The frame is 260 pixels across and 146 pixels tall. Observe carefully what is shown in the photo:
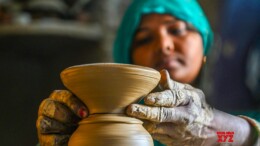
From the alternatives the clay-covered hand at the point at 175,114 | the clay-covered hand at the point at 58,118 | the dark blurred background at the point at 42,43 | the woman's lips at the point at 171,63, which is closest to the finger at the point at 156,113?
the clay-covered hand at the point at 175,114

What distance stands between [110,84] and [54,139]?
0.17 meters

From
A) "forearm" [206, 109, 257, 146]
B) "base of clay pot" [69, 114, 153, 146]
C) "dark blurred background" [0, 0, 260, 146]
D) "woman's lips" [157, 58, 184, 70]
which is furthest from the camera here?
"dark blurred background" [0, 0, 260, 146]

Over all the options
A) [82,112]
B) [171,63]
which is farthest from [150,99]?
[171,63]

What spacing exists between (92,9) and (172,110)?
221 centimetres

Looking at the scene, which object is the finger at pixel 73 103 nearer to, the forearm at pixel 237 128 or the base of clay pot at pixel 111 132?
the base of clay pot at pixel 111 132

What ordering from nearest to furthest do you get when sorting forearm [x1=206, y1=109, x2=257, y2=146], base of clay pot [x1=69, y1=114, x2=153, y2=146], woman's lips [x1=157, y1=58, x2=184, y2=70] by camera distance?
1. base of clay pot [x1=69, y1=114, x2=153, y2=146]
2. forearm [x1=206, y1=109, x2=257, y2=146]
3. woman's lips [x1=157, y1=58, x2=184, y2=70]

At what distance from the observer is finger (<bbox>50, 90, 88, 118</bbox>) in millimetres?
824

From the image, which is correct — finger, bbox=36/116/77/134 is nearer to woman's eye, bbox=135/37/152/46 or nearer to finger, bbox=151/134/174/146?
finger, bbox=151/134/174/146

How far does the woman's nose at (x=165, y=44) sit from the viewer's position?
124 cm

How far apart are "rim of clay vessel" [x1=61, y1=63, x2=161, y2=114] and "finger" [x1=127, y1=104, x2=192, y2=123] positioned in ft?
0.09

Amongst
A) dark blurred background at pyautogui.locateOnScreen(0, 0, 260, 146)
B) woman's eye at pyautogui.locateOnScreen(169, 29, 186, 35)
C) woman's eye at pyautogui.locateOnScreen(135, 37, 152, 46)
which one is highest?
woman's eye at pyautogui.locateOnScreen(169, 29, 186, 35)

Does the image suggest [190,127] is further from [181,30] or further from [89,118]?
Result: [181,30]

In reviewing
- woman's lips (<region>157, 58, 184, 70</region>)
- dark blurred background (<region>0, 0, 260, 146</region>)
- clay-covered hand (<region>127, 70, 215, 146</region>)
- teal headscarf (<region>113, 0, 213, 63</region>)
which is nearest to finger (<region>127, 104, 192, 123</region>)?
clay-covered hand (<region>127, 70, 215, 146</region>)

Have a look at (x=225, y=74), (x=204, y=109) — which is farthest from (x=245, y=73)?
(x=204, y=109)
